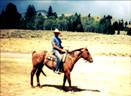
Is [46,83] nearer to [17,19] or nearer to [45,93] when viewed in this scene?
[45,93]

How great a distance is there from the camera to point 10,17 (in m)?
97.1

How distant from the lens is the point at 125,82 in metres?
19.5

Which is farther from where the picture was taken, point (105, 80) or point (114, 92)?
point (105, 80)

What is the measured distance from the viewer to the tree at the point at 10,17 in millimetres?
91550

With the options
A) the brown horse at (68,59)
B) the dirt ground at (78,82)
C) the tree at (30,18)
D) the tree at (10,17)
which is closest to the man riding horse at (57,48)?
the brown horse at (68,59)

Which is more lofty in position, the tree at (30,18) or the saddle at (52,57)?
the tree at (30,18)

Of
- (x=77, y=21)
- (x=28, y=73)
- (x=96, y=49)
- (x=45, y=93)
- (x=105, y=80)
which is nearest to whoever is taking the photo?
(x=45, y=93)

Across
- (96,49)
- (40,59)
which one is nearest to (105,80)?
(40,59)

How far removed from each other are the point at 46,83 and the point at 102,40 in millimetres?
24023

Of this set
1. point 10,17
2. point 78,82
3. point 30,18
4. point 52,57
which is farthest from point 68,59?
point 30,18

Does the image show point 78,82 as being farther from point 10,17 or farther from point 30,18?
point 30,18

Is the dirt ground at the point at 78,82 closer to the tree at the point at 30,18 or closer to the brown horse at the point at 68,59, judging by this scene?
the brown horse at the point at 68,59

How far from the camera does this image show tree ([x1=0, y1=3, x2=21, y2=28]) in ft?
300

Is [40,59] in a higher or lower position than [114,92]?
higher
